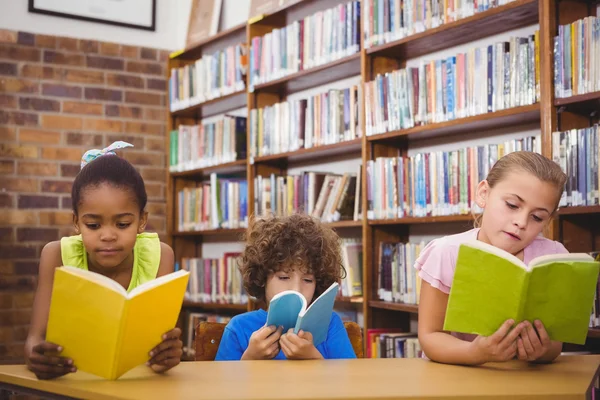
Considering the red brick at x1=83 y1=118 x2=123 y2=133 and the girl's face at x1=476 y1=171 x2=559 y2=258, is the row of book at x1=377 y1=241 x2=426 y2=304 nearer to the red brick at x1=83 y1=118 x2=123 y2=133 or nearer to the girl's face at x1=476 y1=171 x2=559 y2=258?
the girl's face at x1=476 y1=171 x2=559 y2=258

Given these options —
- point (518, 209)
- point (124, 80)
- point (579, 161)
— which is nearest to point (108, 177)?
point (518, 209)

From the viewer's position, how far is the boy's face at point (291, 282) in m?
1.92

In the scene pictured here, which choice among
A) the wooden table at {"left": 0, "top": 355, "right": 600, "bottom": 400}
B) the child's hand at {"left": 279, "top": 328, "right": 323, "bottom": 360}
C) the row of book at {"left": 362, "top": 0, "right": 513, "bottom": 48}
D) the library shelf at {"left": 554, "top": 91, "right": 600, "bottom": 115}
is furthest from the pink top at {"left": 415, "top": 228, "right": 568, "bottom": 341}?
the row of book at {"left": 362, "top": 0, "right": 513, "bottom": 48}

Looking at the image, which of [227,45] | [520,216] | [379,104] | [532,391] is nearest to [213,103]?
[227,45]

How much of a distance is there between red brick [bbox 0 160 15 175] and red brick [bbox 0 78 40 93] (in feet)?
1.35

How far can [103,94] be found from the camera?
479 cm

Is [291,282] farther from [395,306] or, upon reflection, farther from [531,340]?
[395,306]

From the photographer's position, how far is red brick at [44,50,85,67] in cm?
461

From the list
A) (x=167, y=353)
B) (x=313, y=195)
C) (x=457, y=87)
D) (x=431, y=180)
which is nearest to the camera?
(x=167, y=353)

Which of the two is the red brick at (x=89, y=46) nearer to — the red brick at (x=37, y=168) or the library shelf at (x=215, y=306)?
the red brick at (x=37, y=168)

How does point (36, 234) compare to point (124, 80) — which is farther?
point (124, 80)

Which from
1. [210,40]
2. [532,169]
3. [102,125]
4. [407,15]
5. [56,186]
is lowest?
[532,169]

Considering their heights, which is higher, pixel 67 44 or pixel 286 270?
pixel 67 44

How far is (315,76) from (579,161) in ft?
5.54
